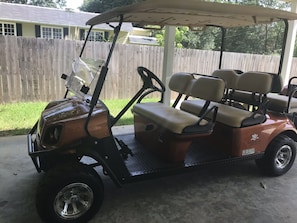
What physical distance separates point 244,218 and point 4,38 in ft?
18.1

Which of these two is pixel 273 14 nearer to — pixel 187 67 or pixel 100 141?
pixel 100 141

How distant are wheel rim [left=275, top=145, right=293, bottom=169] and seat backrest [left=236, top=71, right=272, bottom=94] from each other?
0.78 meters

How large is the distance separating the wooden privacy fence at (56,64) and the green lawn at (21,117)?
27 cm

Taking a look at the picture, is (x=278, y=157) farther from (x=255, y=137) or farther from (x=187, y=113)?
(x=187, y=113)

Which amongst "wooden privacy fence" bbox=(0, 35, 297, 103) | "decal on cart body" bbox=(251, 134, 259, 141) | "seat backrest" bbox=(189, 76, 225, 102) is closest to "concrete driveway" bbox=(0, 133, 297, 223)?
"decal on cart body" bbox=(251, 134, 259, 141)

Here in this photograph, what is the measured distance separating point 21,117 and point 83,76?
3.02 metres

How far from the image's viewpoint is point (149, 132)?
2.93 meters

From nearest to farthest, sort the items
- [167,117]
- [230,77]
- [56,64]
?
1. [167,117]
2. [230,77]
3. [56,64]

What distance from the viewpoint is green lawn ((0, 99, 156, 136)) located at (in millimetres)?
4384

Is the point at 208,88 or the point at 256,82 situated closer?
the point at 208,88

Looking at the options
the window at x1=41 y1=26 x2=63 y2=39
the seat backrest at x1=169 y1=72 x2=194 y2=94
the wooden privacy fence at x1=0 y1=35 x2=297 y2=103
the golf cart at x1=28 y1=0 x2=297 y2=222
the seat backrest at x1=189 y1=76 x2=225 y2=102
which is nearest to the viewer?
the golf cart at x1=28 y1=0 x2=297 y2=222

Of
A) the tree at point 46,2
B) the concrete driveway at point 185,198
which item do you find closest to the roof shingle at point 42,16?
the tree at point 46,2

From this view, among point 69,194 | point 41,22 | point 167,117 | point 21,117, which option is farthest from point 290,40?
point 41,22

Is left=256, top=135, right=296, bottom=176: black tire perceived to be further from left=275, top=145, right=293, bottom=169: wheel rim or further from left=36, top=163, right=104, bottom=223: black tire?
left=36, top=163, right=104, bottom=223: black tire
